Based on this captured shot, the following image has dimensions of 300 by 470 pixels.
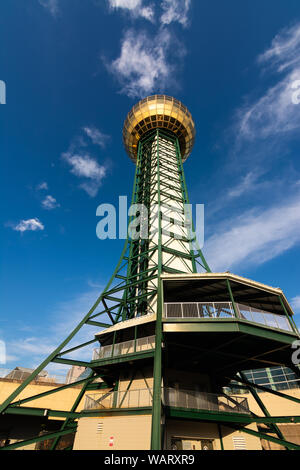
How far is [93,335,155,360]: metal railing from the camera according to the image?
50.5 ft

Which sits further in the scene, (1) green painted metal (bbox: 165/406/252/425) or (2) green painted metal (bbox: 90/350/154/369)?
(2) green painted metal (bbox: 90/350/154/369)

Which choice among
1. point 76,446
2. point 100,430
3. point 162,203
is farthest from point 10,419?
point 162,203

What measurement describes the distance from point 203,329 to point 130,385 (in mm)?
7058

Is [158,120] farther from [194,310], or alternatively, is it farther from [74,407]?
[74,407]

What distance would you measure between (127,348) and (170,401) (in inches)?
165

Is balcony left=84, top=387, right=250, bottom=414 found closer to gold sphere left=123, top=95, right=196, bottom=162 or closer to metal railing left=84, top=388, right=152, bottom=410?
metal railing left=84, top=388, right=152, bottom=410

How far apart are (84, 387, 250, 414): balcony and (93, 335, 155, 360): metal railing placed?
2207 mm

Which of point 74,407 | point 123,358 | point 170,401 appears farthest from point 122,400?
point 74,407

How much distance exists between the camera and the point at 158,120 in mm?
33438

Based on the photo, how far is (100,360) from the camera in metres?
16.2

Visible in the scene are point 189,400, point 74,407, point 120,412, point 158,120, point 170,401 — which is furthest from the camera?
point 158,120

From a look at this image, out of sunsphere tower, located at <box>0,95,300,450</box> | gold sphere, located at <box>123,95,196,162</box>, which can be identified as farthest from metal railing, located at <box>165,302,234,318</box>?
gold sphere, located at <box>123,95,196,162</box>
